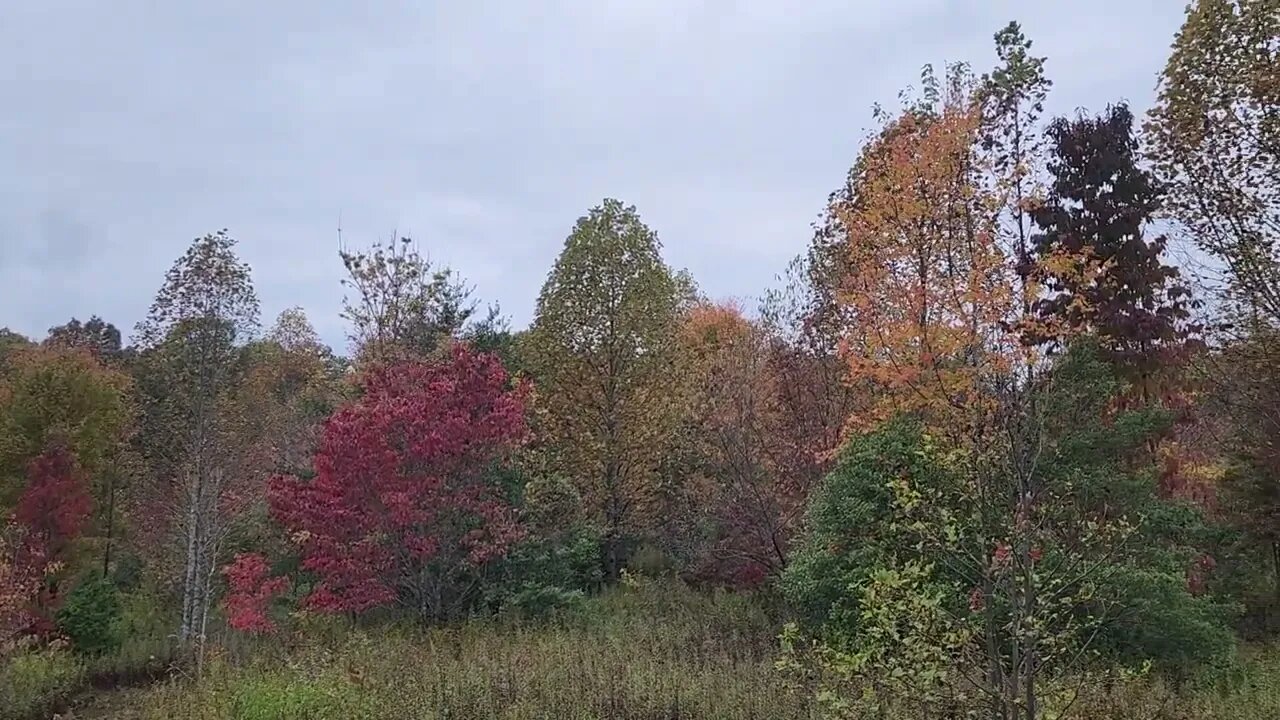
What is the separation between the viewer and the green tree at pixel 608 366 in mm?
16219

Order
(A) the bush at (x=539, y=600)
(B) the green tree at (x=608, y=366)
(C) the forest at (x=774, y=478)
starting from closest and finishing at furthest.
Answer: (C) the forest at (x=774, y=478) → (A) the bush at (x=539, y=600) → (B) the green tree at (x=608, y=366)

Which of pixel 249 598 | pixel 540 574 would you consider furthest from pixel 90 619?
pixel 540 574

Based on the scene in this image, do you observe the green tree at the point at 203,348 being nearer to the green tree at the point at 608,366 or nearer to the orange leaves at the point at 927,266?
the green tree at the point at 608,366

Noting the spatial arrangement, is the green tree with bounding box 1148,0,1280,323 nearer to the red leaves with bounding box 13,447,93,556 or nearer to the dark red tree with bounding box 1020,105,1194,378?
the dark red tree with bounding box 1020,105,1194,378

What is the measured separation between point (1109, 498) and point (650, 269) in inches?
384

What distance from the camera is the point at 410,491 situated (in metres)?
10.7

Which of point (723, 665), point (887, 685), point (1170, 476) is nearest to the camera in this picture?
point (887, 685)

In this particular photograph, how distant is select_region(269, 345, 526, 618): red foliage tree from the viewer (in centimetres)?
1088

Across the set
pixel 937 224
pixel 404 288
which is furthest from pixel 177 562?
pixel 937 224

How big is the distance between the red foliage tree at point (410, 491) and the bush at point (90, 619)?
19.2ft

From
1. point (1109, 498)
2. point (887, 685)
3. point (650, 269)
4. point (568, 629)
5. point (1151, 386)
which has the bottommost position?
point (568, 629)

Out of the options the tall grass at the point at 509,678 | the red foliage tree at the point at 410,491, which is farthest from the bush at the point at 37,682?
the red foliage tree at the point at 410,491

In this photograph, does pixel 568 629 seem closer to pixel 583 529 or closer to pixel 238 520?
pixel 583 529

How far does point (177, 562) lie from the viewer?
17594 millimetres
